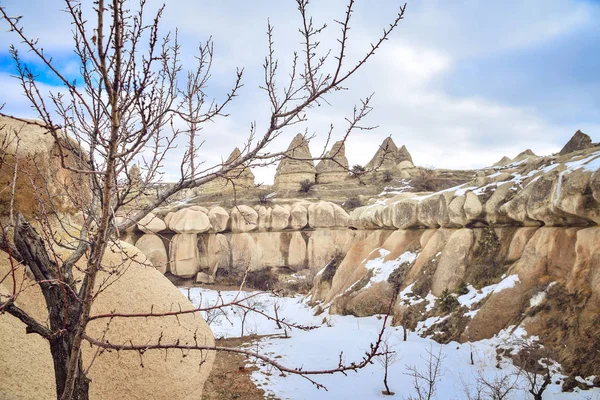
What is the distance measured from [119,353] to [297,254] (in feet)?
51.7

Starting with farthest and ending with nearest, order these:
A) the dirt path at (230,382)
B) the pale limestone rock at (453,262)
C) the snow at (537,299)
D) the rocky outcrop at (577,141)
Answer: the rocky outcrop at (577,141)
the pale limestone rock at (453,262)
the dirt path at (230,382)
the snow at (537,299)

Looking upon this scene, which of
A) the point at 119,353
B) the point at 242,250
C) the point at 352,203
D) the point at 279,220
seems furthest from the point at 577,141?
the point at 119,353

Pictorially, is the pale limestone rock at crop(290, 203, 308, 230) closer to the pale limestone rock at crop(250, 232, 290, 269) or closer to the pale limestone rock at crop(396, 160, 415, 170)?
the pale limestone rock at crop(250, 232, 290, 269)

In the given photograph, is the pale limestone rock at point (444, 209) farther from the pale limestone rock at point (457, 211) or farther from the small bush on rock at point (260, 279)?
the small bush on rock at point (260, 279)

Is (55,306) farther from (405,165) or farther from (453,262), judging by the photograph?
(405,165)

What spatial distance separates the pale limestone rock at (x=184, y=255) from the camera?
17953 millimetres

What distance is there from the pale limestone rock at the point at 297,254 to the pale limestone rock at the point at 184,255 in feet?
12.8

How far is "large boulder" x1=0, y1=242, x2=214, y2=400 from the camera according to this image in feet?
11.1

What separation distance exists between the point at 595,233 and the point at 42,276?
5624 mm

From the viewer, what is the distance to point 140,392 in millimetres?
3775

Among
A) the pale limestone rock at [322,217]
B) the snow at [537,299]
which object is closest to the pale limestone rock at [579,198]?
the snow at [537,299]

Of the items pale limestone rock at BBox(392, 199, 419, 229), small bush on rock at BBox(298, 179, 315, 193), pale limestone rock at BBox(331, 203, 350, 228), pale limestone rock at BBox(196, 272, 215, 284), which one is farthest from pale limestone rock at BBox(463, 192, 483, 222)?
small bush on rock at BBox(298, 179, 315, 193)

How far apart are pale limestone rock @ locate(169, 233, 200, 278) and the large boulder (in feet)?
45.5

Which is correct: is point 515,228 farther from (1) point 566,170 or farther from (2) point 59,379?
(2) point 59,379
